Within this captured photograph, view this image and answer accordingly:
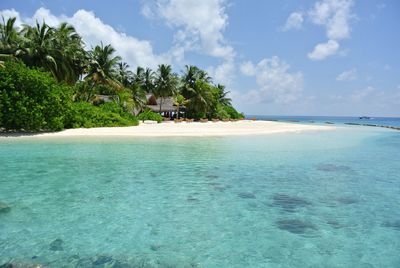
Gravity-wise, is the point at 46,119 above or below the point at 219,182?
above

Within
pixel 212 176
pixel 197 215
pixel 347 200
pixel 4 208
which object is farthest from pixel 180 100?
pixel 197 215

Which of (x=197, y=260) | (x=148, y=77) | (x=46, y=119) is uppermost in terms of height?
(x=148, y=77)

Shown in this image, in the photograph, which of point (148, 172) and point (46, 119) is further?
point (46, 119)

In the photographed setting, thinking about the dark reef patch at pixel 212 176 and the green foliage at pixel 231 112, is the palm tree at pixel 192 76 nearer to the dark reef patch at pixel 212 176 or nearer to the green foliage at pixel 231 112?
the green foliage at pixel 231 112

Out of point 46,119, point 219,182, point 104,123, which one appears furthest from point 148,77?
point 219,182

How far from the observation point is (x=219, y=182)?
30.8ft

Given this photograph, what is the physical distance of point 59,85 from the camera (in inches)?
992

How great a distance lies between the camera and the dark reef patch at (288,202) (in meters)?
7.02

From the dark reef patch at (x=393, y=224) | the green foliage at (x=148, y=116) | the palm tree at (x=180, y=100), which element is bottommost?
the dark reef patch at (x=393, y=224)

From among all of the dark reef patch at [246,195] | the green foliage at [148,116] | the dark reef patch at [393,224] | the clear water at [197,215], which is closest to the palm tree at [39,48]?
the green foliage at [148,116]

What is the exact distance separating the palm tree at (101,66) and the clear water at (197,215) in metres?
26.3

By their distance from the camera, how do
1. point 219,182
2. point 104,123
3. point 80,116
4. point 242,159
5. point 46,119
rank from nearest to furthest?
point 219,182 → point 242,159 → point 46,119 → point 80,116 → point 104,123

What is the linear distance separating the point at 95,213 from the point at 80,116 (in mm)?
22928

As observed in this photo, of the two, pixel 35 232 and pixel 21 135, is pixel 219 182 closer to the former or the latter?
pixel 35 232
